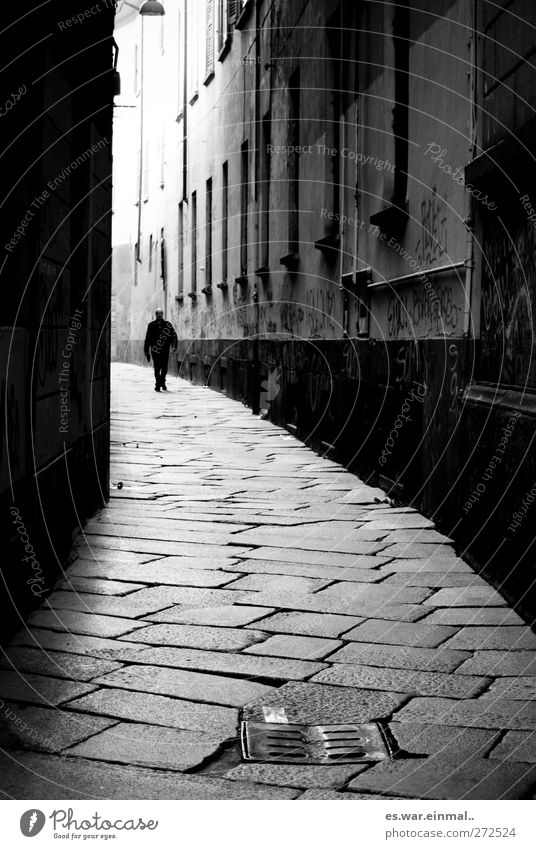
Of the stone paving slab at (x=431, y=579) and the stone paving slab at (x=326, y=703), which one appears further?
the stone paving slab at (x=431, y=579)

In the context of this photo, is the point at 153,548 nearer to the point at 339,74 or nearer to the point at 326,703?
the point at 326,703

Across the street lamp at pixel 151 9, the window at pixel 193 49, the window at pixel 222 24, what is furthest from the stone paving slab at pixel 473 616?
the window at pixel 193 49

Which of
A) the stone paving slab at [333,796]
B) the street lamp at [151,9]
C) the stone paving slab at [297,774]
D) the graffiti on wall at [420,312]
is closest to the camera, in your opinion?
the stone paving slab at [333,796]

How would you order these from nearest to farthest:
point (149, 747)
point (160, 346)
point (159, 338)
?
point (149, 747) < point (160, 346) < point (159, 338)

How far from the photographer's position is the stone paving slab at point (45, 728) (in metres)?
3.18

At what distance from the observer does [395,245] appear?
816 centimetres

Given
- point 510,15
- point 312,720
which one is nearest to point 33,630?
point 312,720

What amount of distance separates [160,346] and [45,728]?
17685 millimetres

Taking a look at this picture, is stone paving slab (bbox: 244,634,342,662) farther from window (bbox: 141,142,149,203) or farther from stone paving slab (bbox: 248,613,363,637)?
window (bbox: 141,142,149,203)

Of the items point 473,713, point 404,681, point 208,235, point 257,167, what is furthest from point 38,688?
point 208,235

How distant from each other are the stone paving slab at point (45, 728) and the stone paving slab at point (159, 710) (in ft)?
0.22

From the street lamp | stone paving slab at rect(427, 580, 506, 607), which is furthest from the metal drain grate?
the street lamp

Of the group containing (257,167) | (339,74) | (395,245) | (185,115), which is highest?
(185,115)

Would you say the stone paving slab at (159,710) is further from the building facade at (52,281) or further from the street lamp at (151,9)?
the street lamp at (151,9)
